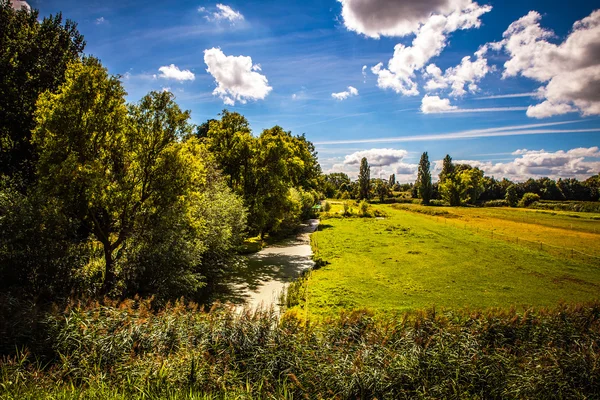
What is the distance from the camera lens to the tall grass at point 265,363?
546 centimetres

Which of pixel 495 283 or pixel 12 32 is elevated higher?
pixel 12 32

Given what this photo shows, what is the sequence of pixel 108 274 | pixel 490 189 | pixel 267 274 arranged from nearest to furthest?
pixel 108 274, pixel 267 274, pixel 490 189

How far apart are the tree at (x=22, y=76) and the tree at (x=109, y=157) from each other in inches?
171

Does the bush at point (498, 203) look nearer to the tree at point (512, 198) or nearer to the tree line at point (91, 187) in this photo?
the tree at point (512, 198)

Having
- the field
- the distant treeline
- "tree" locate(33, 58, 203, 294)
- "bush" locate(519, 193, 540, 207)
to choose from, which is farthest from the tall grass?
"bush" locate(519, 193, 540, 207)

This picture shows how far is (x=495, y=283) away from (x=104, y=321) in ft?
70.3

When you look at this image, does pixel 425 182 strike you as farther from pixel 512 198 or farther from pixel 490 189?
pixel 490 189

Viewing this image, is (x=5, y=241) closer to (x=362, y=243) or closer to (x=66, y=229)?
(x=66, y=229)

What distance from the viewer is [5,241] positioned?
29.7 ft

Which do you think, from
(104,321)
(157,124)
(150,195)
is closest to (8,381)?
(104,321)

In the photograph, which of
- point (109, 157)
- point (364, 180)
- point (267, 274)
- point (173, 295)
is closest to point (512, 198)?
point (364, 180)

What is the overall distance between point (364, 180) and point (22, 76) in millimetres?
101290


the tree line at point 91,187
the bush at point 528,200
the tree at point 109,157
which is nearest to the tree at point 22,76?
the tree line at point 91,187

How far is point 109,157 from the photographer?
11312mm
